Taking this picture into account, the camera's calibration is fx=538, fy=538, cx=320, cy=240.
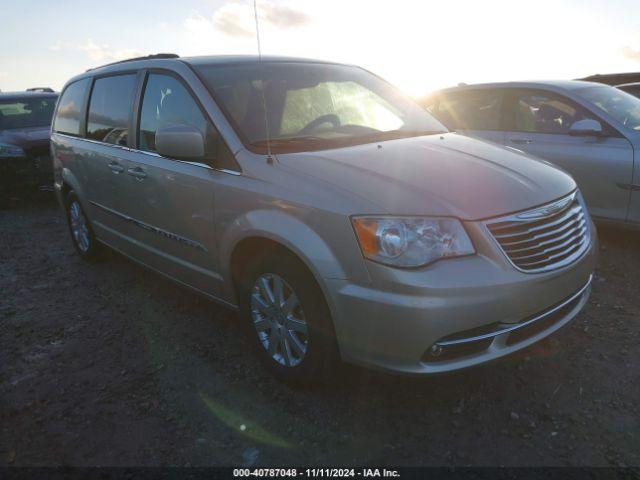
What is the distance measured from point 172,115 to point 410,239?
6.30 feet

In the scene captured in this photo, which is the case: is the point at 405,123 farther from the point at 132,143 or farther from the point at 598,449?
the point at 598,449

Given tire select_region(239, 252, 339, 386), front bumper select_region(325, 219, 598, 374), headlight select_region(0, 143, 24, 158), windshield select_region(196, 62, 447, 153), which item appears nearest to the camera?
front bumper select_region(325, 219, 598, 374)

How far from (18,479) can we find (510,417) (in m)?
2.26

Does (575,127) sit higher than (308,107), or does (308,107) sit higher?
(308,107)

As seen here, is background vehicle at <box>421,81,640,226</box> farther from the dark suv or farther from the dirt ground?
the dark suv

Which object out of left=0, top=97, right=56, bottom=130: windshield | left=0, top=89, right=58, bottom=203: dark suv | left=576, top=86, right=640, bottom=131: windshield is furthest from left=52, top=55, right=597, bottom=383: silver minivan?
left=0, top=97, right=56, bottom=130: windshield

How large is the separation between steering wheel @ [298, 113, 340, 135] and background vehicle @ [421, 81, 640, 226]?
1318 millimetres

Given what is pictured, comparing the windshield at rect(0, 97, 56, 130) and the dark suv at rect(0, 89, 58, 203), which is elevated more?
the windshield at rect(0, 97, 56, 130)

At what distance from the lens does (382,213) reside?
2.31 m

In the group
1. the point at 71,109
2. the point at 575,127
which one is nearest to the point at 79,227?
the point at 71,109

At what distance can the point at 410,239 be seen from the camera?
7.54ft

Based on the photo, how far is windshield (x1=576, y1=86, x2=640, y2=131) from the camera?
15.6 feet

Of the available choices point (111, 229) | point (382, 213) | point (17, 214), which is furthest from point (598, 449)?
point (17, 214)

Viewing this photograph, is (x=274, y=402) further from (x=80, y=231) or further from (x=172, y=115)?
(x=80, y=231)
